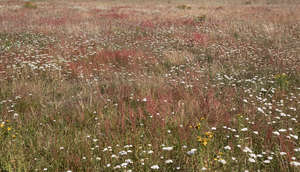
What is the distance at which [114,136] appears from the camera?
11.8 feet

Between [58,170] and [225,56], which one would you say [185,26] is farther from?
[58,170]

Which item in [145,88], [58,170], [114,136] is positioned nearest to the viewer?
[58,170]

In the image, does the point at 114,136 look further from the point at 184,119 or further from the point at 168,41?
the point at 168,41

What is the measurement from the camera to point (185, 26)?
1422 centimetres

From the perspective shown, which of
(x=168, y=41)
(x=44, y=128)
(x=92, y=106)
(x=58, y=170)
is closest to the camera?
(x=58, y=170)

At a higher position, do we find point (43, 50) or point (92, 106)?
point (43, 50)

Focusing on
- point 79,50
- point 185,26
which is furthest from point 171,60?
point 185,26

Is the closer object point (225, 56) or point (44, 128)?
point (44, 128)

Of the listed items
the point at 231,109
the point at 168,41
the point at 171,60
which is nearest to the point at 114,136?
the point at 231,109

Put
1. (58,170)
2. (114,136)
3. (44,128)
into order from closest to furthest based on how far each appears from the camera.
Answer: (58,170) → (114,136) → (44,128)

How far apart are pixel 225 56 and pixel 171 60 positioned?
220 cm

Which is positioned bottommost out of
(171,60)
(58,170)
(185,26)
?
(58,170)

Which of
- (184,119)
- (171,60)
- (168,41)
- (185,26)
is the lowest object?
(184,119)

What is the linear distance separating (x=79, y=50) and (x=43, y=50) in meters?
1.57
